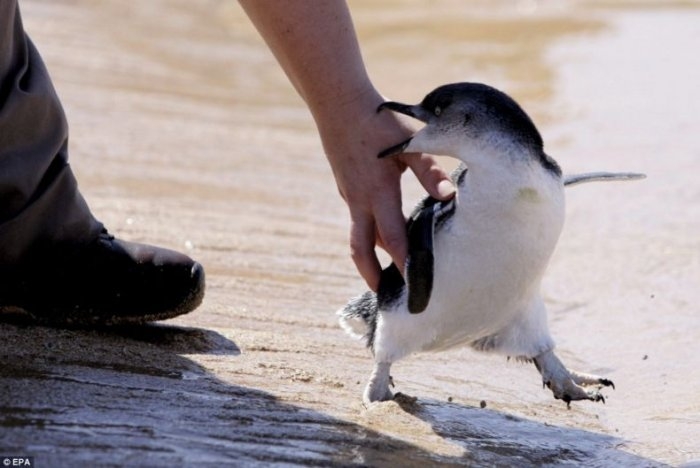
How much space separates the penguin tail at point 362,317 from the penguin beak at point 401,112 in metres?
0.46

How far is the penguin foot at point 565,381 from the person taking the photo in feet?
10.7

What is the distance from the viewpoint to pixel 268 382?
317 cm

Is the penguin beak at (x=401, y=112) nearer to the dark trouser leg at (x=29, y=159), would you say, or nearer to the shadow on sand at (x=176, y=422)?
the shadow on sand at (x=176, y=422)

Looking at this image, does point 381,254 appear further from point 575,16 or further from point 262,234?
point 575,16

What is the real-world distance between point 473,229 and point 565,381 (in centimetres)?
48

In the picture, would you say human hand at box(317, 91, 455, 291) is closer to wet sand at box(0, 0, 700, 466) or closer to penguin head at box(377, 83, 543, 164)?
penguin head at box(377, 83, 543, 164)

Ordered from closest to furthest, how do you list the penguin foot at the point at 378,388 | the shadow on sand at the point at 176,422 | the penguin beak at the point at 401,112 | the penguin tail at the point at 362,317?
1. the shadow on sand at the point at 176,422
2. the penguin beak at the point at 401,112
3. the penguin foot at the point at 378,388
4. the penguin tail at the point at 362,317

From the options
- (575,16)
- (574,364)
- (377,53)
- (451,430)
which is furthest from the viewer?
(575,16)

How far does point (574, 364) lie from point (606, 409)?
0.38 meters

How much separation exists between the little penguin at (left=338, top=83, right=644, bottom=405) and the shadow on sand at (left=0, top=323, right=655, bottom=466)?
8.4 inches

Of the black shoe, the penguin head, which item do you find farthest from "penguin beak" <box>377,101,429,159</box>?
the black shoe

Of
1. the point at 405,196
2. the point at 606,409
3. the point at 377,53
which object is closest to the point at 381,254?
the point at 405,196

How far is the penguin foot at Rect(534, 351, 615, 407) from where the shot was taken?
325 cm

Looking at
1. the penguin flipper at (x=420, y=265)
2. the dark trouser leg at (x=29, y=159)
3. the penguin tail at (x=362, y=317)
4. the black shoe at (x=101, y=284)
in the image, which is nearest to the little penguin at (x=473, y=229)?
the penguin flipper at (x=420, y=265)
